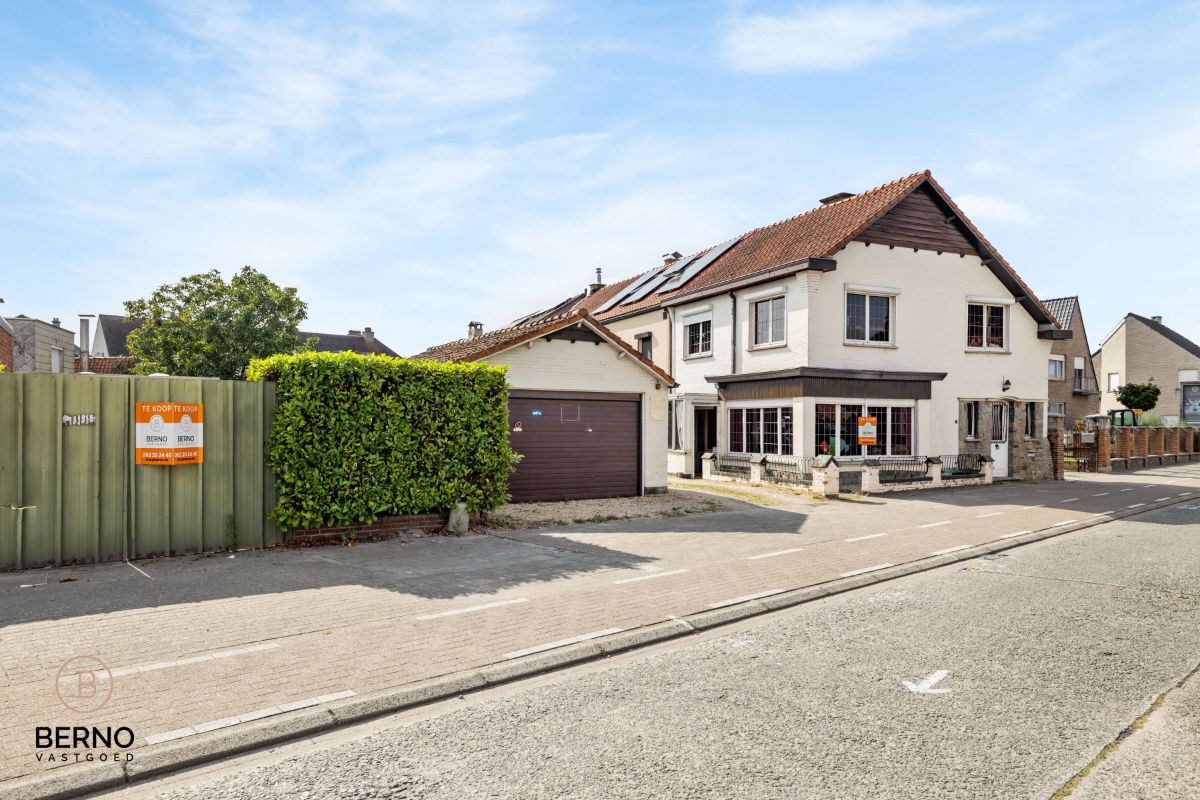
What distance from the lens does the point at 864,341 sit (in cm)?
2183

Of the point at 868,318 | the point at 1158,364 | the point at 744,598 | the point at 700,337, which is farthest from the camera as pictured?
the point at 1158,364

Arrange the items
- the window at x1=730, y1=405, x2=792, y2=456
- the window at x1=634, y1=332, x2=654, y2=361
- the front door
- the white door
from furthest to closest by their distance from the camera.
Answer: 1. the window at x1=634, y1=332, x2=654, y2=361
2. the front door
3. the white door
4. the window at x1=730, y1=405, x2=792, y2=456

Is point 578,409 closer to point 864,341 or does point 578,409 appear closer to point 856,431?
point 856,431

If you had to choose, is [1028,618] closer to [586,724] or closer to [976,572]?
[976,572]

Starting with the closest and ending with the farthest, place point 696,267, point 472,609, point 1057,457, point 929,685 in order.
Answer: point 929,685
point 472,609
point 1057,457
point 696,267

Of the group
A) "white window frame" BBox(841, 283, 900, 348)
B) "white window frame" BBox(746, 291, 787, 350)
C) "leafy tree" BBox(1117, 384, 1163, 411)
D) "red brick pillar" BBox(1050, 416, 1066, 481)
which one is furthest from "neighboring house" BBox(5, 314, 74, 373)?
"leafy tree" BBox(1117, 384, 1163, 411)

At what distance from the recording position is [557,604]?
24.8 feet

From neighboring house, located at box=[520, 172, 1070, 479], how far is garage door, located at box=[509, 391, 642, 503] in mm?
5682

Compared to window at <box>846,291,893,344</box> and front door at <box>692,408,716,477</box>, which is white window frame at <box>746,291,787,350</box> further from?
front door at <box>692,408,716,477</box>

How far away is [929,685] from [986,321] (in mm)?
22245

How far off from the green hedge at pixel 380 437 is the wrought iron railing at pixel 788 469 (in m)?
10.3

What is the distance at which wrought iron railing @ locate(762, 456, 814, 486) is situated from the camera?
66.3ft

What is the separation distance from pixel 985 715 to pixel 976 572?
5.40 meters

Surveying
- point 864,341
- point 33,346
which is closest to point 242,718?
point 864,341
